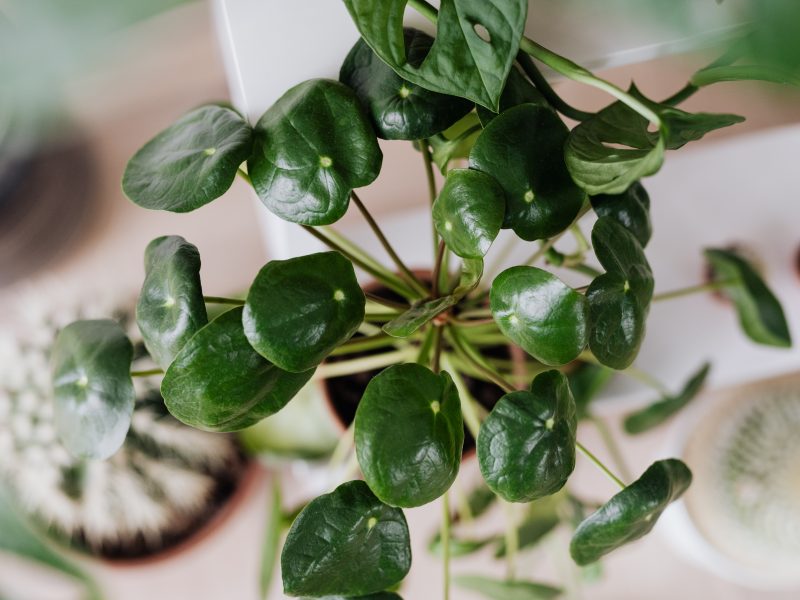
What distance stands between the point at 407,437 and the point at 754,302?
16.6 inches

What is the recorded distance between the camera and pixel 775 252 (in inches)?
34.3

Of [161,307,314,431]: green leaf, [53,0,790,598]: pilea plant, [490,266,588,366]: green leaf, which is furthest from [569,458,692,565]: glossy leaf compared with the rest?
[161,307,314,431]: green leaf

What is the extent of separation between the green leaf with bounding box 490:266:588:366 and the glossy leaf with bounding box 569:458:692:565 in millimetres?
103

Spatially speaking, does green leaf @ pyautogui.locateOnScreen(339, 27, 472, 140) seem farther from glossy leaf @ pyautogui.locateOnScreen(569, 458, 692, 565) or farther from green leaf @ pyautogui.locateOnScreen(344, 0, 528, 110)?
glossy leaf @ pyautogui.locateOnScreen(569, 458, 692, 565)

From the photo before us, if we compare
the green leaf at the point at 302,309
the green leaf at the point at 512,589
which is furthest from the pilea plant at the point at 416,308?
the green leaf at the point at 512,589

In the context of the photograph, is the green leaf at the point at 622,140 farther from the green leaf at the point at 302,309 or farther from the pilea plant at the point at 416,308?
the green leaf at the point at 302,309

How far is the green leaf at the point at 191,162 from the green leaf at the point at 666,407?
1.64 ft

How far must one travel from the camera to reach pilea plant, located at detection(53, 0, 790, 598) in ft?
1.34

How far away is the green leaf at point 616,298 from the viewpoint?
0.43m

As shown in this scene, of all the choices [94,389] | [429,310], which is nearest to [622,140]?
[429,310]

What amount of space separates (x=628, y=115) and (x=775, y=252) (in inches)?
19.8

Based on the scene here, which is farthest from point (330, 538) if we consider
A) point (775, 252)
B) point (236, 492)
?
point (775, 252)

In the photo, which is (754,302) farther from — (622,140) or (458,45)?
(458,45)

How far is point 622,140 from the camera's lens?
0.45 m
